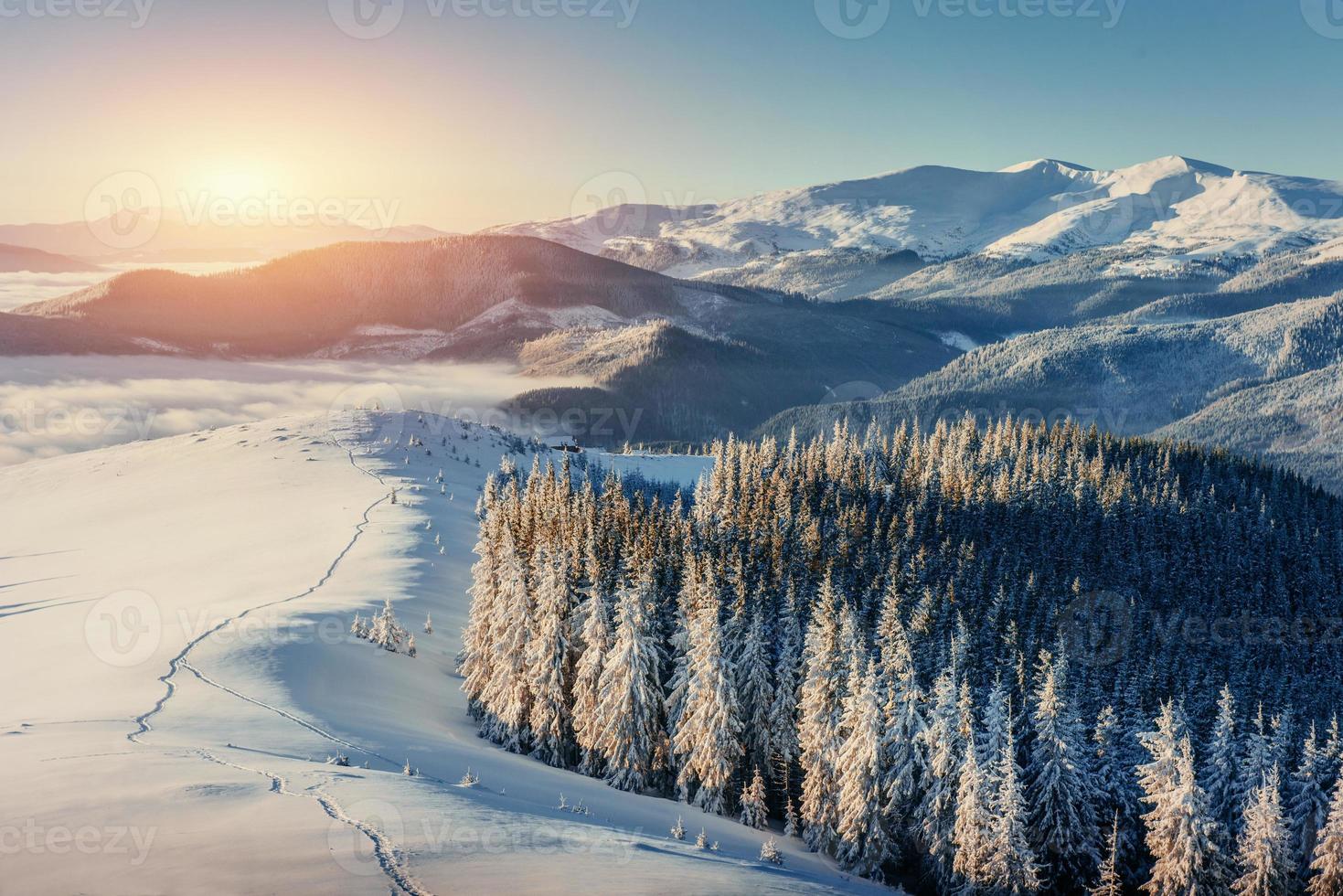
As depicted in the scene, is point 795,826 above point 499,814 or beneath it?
beneath

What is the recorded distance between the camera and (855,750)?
166 feet

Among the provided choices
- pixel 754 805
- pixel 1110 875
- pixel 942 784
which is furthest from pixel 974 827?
pixel 754 805

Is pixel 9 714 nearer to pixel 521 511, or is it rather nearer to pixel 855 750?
pixel 521 511

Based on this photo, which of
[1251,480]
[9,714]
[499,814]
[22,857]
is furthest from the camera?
[1251,480]

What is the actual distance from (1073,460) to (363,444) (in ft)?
387

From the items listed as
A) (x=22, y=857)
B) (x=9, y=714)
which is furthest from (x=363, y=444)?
(x=22, y=857)

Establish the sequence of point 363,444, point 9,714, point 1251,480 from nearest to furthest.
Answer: point 9,714
point 363,444
point 1251,480

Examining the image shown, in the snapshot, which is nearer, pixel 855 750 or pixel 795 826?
pixel 855 750

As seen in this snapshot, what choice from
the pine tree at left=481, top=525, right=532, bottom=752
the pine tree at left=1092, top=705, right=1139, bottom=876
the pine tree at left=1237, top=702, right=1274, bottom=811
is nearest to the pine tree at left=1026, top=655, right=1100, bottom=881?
the pine tree at left=1092, top=705, right=1139, bottom=876

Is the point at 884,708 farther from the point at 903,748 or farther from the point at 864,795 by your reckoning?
the point at 864,795

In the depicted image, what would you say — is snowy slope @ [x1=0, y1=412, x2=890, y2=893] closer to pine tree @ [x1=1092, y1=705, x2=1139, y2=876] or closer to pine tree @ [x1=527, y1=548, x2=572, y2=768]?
pine tree @ [x1=527, y1=548, x2=572, y2=768]

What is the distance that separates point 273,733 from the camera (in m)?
42.6

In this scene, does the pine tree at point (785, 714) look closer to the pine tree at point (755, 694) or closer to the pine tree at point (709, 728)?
the pine tree at point (755, 694)

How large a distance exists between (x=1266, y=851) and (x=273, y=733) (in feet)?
162
